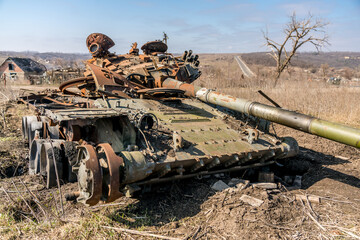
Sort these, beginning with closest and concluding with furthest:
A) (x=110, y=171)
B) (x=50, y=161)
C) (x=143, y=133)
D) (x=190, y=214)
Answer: (x=110, y=171), (x=190, y=214), (x=143, y=133), (x=50, y=161)

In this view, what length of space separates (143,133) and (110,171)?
1224mm

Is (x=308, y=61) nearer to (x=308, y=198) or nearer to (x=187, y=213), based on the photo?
(x=308, y=198)

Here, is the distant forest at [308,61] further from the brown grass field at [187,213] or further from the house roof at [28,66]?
the brown grass field at [187,213]

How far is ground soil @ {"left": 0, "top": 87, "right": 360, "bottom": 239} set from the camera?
3.86 m

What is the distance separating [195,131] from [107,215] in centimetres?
223

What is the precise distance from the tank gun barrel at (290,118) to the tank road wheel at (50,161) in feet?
8.82

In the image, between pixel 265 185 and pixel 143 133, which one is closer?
pixel 143 133

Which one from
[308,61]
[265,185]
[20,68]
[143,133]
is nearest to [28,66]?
[20,68]

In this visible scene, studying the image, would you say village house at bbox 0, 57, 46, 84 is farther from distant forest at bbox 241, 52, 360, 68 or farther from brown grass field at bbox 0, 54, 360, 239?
distant forest at bbox 241, 52, 360, 68

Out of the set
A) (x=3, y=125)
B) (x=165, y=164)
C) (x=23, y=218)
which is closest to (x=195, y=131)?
(x=165, y=164)

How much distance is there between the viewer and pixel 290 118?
422cm

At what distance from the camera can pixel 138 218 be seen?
427 cm

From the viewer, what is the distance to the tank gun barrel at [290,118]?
11.8 ft

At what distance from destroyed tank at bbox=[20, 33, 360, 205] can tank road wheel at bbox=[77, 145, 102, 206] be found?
0.01 meters
